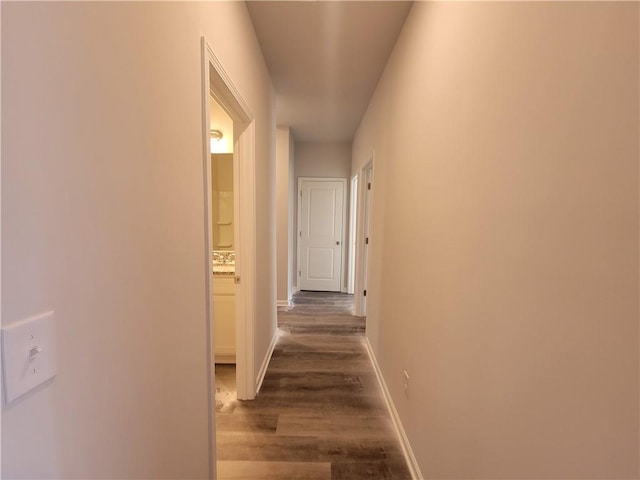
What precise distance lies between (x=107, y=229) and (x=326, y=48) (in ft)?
7.05

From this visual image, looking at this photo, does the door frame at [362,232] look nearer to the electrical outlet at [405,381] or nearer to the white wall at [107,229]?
the electrical outlet at [405,381]

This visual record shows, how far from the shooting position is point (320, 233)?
5141mm

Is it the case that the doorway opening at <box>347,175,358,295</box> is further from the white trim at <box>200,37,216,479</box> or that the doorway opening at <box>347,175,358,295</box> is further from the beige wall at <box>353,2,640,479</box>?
the white trim at <box>200,37,216,479</box>

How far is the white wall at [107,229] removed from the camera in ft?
1.60

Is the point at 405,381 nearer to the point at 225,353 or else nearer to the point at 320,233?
the point at 225,353

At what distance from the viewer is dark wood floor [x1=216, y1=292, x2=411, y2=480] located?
1.62m

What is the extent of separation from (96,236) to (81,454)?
45 centimetres

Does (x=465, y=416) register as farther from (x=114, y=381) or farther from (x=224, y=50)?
(x=224, y=50)

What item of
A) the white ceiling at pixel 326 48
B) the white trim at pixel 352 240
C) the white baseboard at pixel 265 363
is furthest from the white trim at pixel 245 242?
the white trim at pixel 352 240

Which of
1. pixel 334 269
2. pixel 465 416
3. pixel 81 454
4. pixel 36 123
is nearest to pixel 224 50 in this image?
pixel 36 123

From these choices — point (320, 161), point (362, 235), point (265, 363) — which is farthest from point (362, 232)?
point (265, 363)

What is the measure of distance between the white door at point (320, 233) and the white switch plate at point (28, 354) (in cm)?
460

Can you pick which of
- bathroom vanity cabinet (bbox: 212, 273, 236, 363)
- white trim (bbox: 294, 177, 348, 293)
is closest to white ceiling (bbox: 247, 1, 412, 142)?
white trim (bbox: 294, 177, 348, 293)

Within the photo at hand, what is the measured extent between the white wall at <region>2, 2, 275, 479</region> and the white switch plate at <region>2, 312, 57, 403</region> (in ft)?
0.06
